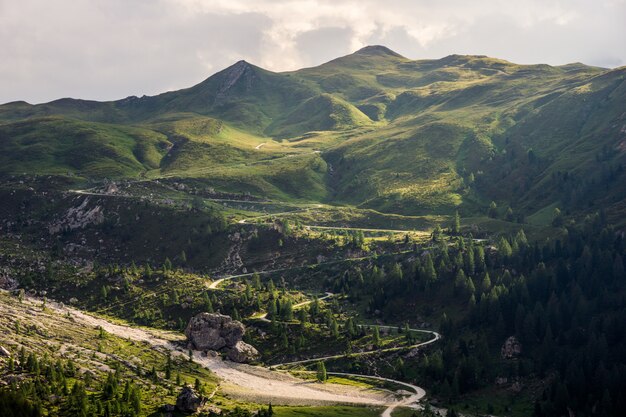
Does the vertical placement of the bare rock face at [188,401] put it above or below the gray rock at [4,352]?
below

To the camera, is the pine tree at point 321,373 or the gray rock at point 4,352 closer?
the gray rock at point 4,352

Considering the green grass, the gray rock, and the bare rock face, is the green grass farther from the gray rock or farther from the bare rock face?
the gray rock

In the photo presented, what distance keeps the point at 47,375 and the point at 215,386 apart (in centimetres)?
4759

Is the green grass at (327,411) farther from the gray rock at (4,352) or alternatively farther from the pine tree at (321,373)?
the gray rock at (4,352)

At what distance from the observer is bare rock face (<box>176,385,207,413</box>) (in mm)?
159375

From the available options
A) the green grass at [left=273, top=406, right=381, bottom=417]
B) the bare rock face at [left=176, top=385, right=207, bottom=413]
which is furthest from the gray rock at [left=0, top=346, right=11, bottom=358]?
the green grass at [left=273, top=406, right=381, bottom=417]

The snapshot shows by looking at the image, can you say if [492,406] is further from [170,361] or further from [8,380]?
[8,380]

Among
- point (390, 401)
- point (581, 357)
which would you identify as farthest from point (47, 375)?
point (581, 357)

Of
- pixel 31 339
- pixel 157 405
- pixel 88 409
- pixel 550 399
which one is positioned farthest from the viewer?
pixel 31 339

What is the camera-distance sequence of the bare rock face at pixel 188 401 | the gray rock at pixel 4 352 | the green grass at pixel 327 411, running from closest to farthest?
the bare rock face at pixel 188 401 → the gray rock at pixel 4 352 → the green grass at pixel 327 411

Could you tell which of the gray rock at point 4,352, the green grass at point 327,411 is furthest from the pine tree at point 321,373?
the gray rock at point 4,352

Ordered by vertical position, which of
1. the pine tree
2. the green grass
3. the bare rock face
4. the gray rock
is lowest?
the green grass

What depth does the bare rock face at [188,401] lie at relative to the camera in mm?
159375

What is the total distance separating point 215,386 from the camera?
18812 cm
